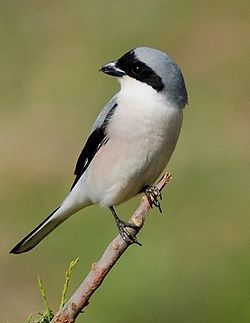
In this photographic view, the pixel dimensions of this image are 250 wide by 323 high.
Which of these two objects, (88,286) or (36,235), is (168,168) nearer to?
(36,235)

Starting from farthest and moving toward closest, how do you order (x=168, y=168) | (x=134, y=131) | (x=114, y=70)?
(x=168, y=168)
(x=114, y=70)
(x=134, y=131)

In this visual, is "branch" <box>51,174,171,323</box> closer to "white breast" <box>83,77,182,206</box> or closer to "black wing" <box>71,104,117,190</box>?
"white breast" <box>83,77,182,206</box>

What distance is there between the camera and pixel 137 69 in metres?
4.27

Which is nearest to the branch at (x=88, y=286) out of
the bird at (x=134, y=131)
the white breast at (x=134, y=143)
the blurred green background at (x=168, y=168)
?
the bird at (x=134, y=131)

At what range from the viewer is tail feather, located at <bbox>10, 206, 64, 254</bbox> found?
414 centimetres

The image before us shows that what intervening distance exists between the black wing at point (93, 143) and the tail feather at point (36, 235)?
0.28 metres

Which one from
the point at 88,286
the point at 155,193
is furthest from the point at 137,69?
the point at 88,286

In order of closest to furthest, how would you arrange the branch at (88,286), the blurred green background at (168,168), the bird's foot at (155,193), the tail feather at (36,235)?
1. the branch at (88,286)
2. the bird's foot at (155,193)
3. the tail feather at (36,235)
4. the blurred green background at (168,168)

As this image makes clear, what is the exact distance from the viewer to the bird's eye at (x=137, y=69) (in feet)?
13.9

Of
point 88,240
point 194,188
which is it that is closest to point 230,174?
point 194,188

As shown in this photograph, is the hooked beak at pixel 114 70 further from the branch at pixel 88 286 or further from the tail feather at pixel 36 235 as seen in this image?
the branch at pixel 88 286

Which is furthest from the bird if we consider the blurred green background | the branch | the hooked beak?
the blurred green background

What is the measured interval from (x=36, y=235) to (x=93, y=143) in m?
0.51

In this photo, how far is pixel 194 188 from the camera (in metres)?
7.95
